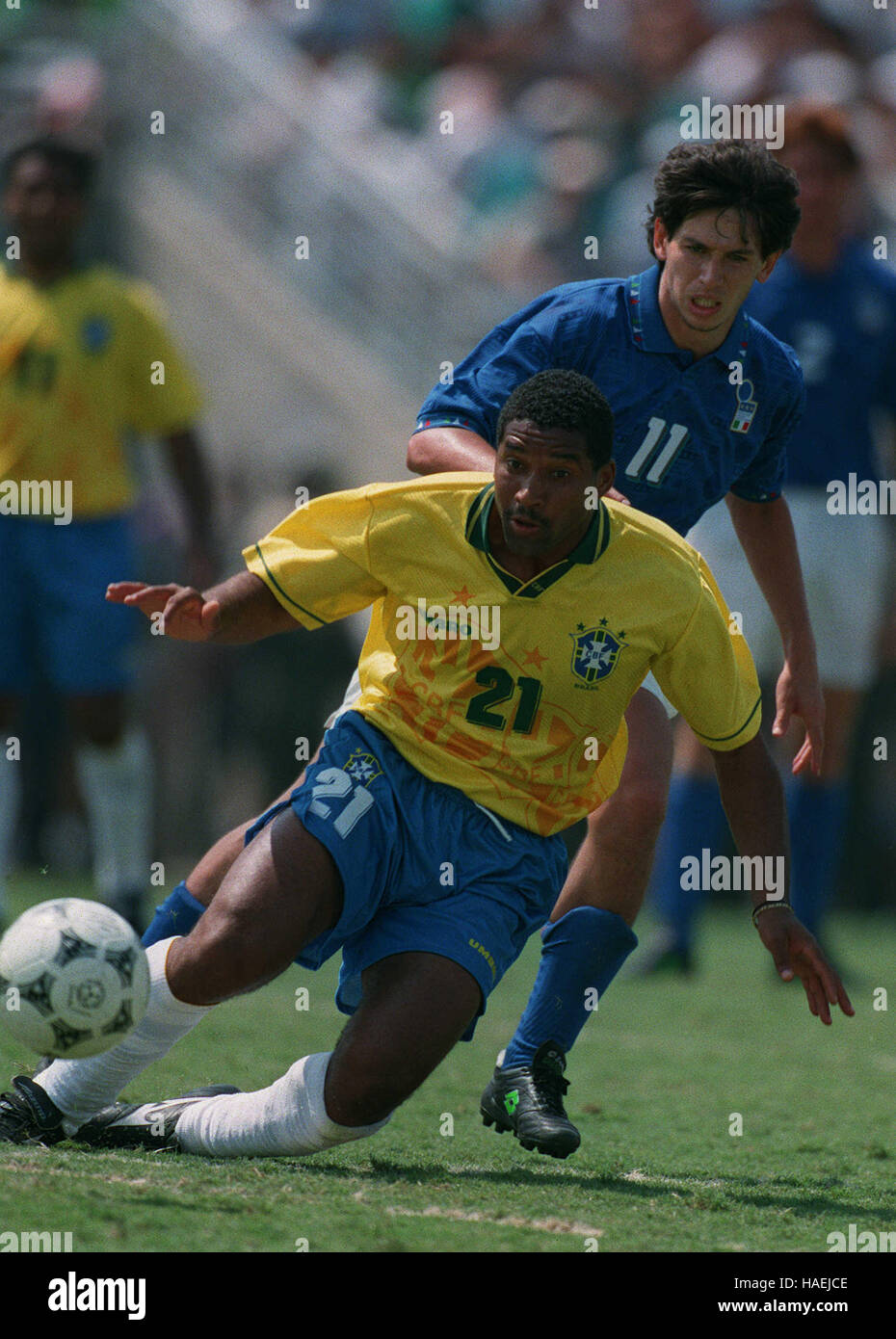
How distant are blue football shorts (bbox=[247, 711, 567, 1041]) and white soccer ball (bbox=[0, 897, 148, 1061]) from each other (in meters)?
0.46

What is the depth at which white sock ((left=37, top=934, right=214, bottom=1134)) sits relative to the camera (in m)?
3.80

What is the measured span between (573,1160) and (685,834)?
118 inches

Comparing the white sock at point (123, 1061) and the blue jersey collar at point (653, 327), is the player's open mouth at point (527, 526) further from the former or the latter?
the white sock at point (123, 1061)

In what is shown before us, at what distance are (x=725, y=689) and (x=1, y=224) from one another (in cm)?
1004

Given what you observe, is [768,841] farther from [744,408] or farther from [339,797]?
[744,408]

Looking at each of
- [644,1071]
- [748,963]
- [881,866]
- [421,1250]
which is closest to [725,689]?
[421,1250]

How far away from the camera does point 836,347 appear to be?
6.89m

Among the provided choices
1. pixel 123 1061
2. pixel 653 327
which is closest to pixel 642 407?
pixel 653 327

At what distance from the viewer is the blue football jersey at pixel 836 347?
686 centimetres

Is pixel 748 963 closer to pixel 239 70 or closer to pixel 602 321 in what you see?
pixel 602 321

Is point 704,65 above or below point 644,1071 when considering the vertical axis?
above

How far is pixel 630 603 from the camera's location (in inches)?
153

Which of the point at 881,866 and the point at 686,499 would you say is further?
the point at 881,866
